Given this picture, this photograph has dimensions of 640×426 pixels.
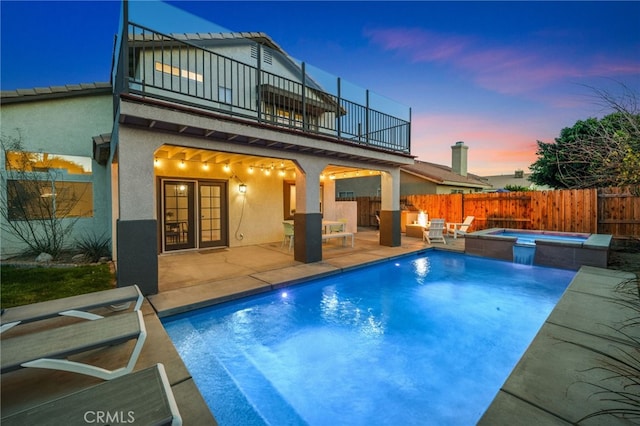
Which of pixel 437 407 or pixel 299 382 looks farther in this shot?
pixel 299 382

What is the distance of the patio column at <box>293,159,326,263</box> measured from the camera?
7500 millimetres

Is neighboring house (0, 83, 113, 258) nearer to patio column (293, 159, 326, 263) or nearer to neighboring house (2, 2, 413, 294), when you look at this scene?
neighboring house (2, 2, 413, 294)

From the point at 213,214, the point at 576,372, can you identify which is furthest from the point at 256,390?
the point at 213,214

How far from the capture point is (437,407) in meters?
2.64

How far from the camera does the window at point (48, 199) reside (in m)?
7.57

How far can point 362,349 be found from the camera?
3.66 metres

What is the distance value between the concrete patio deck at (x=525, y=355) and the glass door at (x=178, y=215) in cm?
312

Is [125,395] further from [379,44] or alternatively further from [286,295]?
[379,44]

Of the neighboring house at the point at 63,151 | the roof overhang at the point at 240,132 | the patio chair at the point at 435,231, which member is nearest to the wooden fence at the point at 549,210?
the patio chair at the point at 435,231

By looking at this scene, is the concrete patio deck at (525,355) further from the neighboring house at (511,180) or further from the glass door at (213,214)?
Answer: the neighboring house at (511,180)

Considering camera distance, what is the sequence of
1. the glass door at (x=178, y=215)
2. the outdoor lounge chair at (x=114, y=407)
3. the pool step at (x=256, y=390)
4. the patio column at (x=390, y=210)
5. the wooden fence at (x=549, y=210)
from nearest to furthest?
the outdoor lounge chair at (x=114, y=407)
the pool step at (x=256, y=390)
the glass door at (x=178, y=215)
the wooden fence at (x=549, y=210)
the patio column at (x=390, y=210)

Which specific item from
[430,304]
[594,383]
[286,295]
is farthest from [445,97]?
[594,383]

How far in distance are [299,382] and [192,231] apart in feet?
26.4

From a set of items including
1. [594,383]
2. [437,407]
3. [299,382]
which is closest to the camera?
[594,383]
